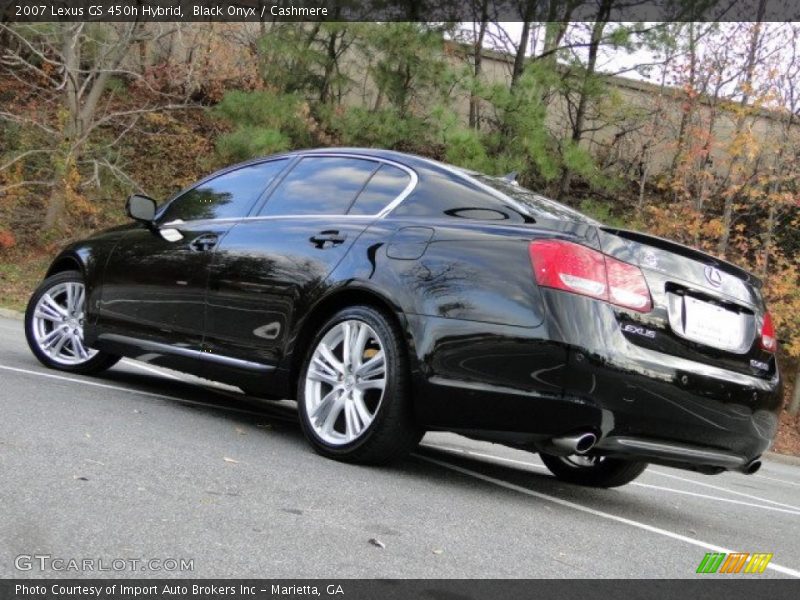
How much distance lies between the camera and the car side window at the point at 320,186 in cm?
539

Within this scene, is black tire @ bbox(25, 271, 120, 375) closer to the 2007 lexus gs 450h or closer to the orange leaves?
the 2007 lexus gs 450h

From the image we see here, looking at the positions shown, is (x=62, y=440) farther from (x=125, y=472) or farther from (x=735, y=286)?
(x=735, y=286)

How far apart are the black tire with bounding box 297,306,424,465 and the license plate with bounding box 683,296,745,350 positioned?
4.27 ft

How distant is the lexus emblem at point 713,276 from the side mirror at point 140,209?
11.8 ft

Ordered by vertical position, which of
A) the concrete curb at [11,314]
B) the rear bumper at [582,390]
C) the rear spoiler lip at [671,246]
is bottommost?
the concrete curb at [11,314]

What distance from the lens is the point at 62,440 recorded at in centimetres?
442

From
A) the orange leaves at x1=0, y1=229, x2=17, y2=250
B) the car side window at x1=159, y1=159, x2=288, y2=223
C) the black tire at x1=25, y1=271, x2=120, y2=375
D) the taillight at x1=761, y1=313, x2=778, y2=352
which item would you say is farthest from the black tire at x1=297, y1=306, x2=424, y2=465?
the orange leaves at x1=0, y1=229, x2=17, y2=250

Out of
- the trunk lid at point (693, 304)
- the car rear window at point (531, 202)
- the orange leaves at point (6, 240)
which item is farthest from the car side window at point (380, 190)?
the orange leaves at point (6, 240)

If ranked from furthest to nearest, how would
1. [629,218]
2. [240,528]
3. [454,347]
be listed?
[629,218]
[454,347]
[240,528]

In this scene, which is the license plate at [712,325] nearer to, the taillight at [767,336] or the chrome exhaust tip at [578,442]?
the taillight at [767,336]

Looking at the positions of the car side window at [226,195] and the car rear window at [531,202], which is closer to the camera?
the car rear window at [531,202]

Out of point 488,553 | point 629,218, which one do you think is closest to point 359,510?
point 488,553

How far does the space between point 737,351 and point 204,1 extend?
60.0 feet

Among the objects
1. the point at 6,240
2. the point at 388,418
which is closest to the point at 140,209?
the point at 388,418
